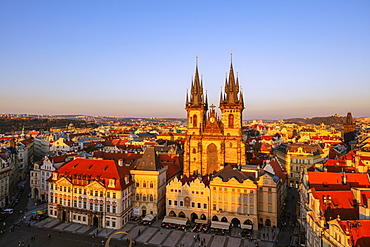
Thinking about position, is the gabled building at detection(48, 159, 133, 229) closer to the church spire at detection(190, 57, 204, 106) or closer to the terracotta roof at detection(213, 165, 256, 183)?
the terracotta roof at detection(213, 165, 256, 183)

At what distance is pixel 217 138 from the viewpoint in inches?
3255

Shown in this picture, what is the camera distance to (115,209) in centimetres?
5953

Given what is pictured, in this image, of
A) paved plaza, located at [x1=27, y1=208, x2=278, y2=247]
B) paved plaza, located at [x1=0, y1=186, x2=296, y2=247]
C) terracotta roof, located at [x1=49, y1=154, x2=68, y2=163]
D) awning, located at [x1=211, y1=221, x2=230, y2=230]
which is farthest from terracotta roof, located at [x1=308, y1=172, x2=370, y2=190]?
terracotta roof, located at [x1=49, y1=154, x2=68, y2=163]

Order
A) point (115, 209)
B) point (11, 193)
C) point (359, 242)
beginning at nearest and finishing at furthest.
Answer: point (359, 242)
point (115, 209)
point (11, 193)

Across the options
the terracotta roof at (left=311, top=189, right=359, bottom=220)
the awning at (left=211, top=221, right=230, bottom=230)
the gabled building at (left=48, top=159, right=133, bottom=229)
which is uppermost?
the terracotta roof at (left=311, top=189, right=359, bottom=220)

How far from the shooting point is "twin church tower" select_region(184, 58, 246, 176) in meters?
82.0

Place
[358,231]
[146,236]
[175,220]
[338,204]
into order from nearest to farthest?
1. [358,231]
2. [338,204]
3. [146,236]
4. [175,220]

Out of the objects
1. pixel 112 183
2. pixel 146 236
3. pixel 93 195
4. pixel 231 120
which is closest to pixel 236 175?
pixel 146 236

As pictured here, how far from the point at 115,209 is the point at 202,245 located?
1973 cm

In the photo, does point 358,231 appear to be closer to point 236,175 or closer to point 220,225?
point 220,225

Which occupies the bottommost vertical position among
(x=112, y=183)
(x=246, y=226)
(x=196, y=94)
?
(x=246, y=226)

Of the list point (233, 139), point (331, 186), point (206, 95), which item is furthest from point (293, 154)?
point (331, 186)

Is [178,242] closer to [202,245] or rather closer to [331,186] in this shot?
[202,245]

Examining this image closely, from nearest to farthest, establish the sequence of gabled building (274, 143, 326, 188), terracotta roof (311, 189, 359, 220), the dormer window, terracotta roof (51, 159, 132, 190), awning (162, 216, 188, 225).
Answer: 1. terracotta roof (311, 189, 359, 220)
2. awning (162, 216, 188, 225)
3. the dormer window
4. terracotta roof (51, 159, 132, 190)
5. gabled building (274, 143, 326, 188)
